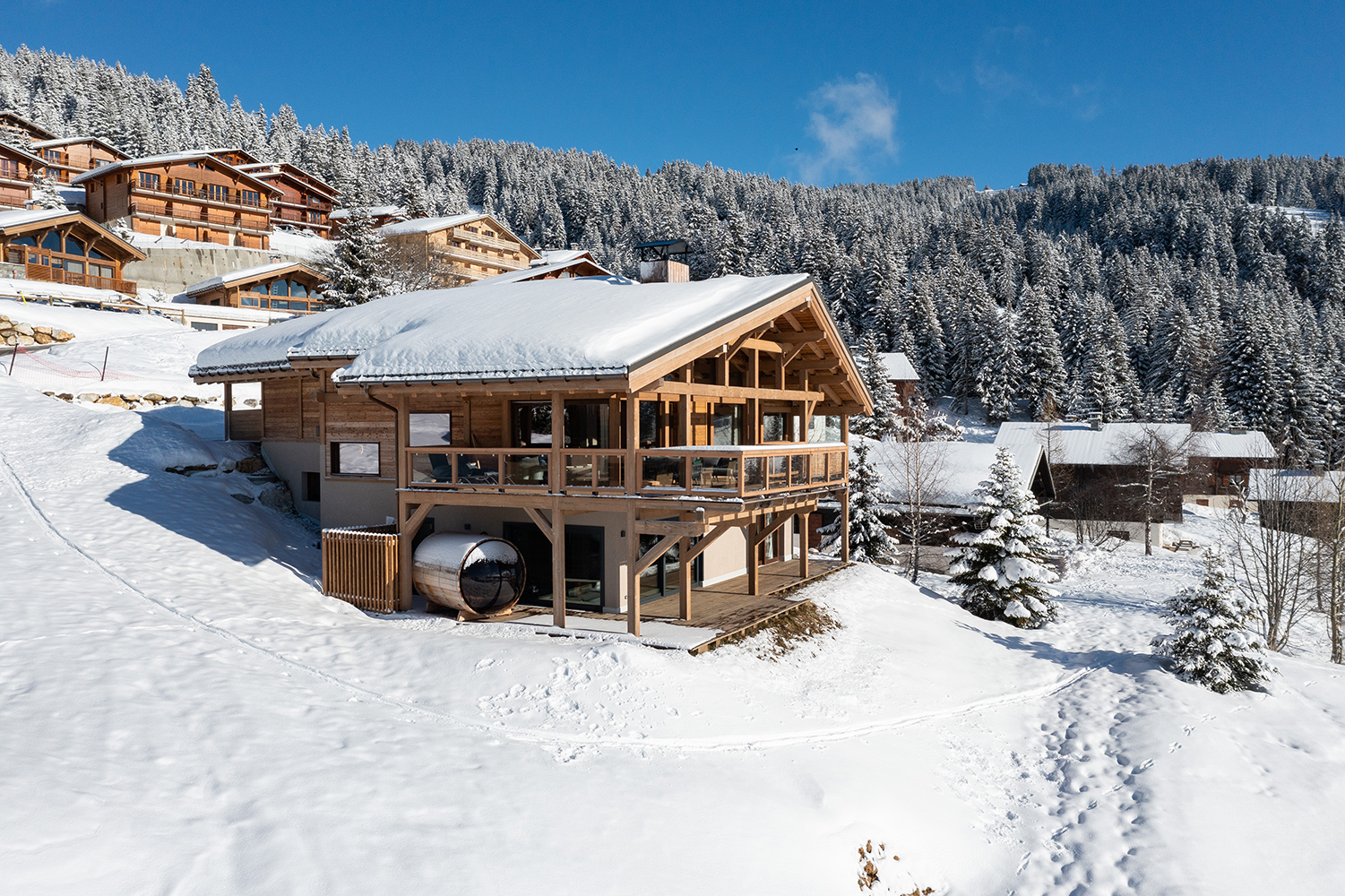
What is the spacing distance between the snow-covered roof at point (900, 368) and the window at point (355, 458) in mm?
53686

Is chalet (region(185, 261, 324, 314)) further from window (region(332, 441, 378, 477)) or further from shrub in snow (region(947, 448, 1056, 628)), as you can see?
shrub in snow (region(947, 448, 1056, 628))

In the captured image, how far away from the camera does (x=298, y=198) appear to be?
78.1m

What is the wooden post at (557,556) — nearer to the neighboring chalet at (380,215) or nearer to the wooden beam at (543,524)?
the wooden beam at (543,524)

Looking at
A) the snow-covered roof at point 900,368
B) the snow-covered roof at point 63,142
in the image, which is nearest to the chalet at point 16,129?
the snow-covered roof at point 63,142

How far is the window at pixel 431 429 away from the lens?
1731 centimetres

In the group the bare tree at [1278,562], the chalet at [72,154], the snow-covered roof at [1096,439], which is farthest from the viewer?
the chalet at [72,154]

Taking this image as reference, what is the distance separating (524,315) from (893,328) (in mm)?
66406

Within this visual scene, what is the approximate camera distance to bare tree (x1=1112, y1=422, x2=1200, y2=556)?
4144 cm

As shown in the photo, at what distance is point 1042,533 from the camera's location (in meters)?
22.1

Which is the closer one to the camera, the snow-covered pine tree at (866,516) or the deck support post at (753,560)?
the deck support post at (753,560)

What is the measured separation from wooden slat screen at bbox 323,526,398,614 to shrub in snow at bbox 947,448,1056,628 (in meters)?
14.9

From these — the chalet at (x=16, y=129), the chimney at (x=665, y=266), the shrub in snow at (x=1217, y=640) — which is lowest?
the shrub in snow at (x=1217, y=640)

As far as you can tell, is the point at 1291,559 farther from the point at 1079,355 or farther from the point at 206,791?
the point at 1079,355

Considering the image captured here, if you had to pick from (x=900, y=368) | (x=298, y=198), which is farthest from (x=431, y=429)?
(x=298, y=198)
